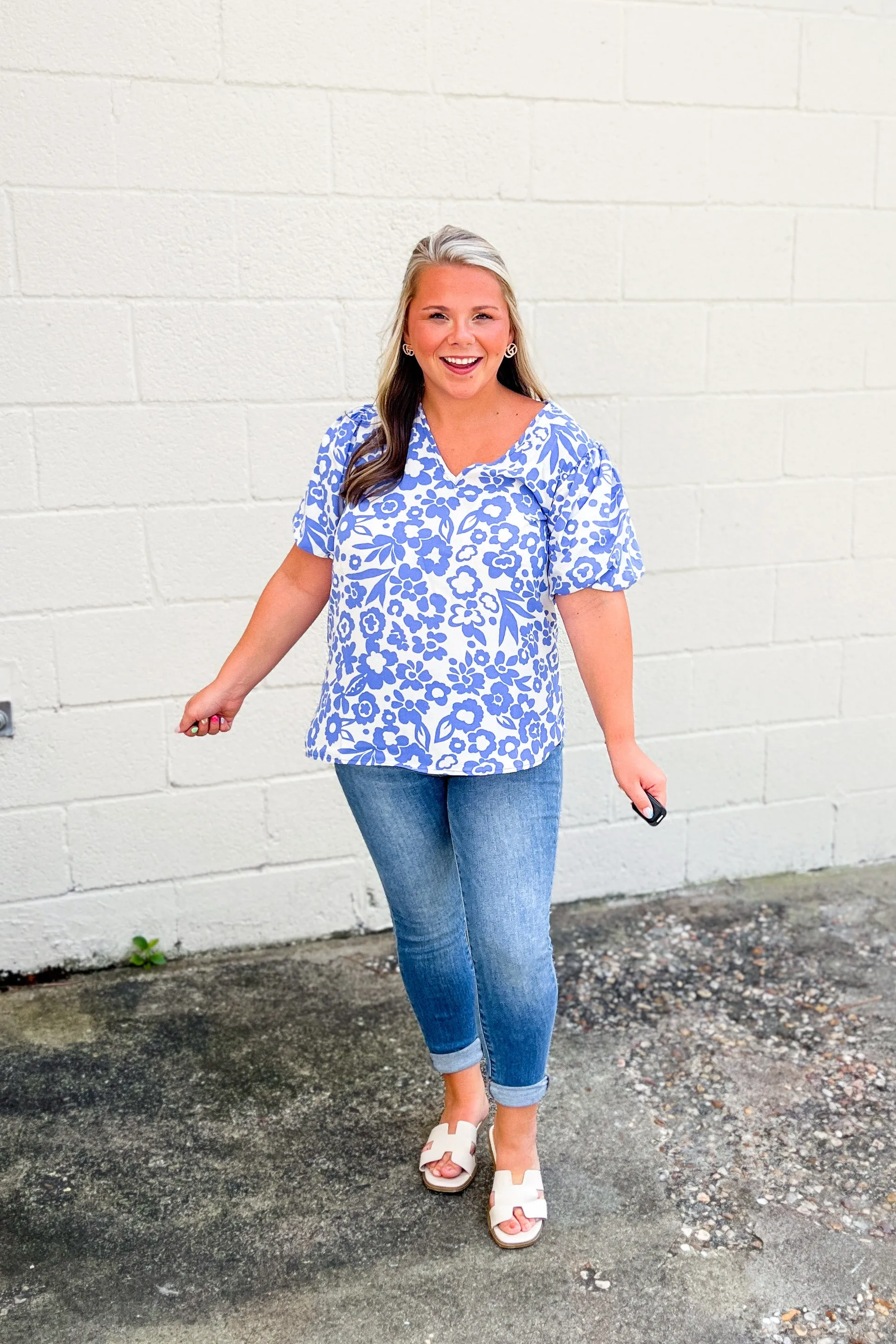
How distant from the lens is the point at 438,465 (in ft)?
6.87

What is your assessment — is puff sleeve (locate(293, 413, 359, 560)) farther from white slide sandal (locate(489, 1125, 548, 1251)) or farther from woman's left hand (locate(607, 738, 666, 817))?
white slide sandal (locate(489, 1125, 548, 1251))

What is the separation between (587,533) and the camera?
205cm

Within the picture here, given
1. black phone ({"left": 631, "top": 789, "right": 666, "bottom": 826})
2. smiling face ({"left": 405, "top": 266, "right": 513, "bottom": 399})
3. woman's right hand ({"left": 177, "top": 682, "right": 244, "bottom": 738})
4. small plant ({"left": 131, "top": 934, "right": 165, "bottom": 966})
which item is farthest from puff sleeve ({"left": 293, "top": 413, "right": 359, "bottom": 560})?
small plant ({"left": 131, "top": 934, "right": 165, "bottom": 966})

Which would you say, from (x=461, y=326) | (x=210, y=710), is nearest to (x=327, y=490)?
(x=461, y=326)

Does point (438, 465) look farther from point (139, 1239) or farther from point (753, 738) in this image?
point (753, 738)

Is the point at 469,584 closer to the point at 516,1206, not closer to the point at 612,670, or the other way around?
the point at 612,670

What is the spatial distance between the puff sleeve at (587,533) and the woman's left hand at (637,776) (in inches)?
10.9

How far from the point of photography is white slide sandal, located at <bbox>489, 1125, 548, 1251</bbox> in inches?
86.3

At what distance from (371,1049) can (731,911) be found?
1200mm

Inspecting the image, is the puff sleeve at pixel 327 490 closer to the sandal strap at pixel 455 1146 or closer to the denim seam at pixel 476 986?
the denim seam at pixel 476 986

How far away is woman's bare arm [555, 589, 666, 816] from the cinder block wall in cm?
125

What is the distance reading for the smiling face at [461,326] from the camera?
2055mm

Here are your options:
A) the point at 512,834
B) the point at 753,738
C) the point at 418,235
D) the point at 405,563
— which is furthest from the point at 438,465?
the point at 753,738

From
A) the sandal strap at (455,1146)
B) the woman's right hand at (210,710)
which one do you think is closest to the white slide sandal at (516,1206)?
the sandal strap at (455,1146)
